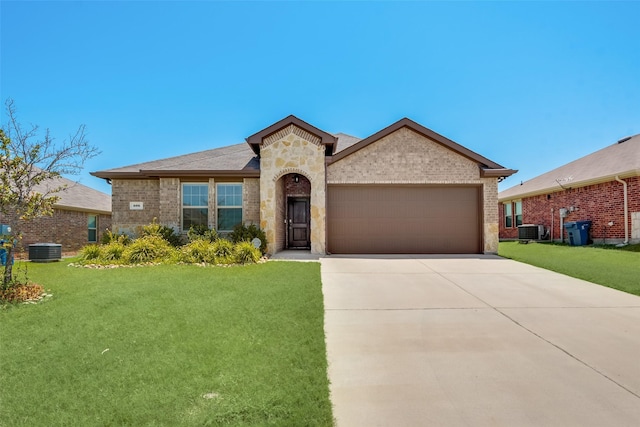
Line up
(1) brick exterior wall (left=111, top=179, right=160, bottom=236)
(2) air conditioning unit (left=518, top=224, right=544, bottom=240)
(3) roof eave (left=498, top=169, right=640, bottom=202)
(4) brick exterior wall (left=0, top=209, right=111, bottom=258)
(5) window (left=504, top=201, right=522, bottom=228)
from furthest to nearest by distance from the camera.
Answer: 1. (5) window (left=504, top=201, right=522, bottom=228)
2. (2) air conditioning unit (left=518, top=224, right=544, bottom=240)
3. (4) brick exterior wall (left=0, top=209, right=111, bottom=258)
4. (3) roof eave (left=498, top=169, right=640, bottom=202)
5. (1) brick exterior wall (left=111, top=179, right=160, bottom=236)

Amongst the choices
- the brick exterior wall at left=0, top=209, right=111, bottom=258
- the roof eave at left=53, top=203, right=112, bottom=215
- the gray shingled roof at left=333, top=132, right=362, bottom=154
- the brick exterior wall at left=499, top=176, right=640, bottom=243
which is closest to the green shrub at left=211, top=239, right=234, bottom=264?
the gray shingled roof at left=333, top=132, right=362, bottom=154

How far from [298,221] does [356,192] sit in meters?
3.15

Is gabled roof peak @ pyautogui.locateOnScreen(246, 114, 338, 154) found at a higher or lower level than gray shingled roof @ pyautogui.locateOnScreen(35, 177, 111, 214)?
higher

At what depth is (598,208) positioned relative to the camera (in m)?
16.0

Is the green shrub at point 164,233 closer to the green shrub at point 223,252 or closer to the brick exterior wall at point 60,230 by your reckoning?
the green shrub at point 223,252

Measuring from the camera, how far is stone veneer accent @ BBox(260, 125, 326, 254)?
490 inches

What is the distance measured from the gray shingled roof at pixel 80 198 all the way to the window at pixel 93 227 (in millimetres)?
742

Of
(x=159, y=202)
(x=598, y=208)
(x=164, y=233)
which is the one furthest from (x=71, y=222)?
(x=598, y=208)

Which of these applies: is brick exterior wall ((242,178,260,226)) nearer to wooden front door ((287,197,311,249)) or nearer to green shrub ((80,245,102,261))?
wooden front door ((287,197,311,249))

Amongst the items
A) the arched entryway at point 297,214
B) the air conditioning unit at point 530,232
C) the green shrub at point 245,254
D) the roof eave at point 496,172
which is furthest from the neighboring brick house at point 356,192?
the air conditioning unit at point 530,232

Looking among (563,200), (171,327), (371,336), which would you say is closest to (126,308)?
(171,327)

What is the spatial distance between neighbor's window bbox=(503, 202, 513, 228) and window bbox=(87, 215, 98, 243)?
27084mm

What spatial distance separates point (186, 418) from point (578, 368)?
13.4 ft

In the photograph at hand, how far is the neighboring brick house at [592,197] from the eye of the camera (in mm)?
14492
